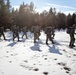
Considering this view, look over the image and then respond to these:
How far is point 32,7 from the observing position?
87.9 metres

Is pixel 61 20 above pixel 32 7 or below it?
below

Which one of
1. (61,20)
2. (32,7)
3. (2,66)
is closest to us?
(2,66)

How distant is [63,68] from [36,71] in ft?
4.98

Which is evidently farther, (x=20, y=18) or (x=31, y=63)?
(x=20, y=18)

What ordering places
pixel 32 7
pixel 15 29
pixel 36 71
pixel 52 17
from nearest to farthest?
1. pixel 36 71
2. pixel 15 29
3. pixel 32 7
4. pixel 52 17

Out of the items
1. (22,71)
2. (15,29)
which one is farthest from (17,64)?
(15,29)

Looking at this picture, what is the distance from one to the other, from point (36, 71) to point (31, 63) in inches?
70.2

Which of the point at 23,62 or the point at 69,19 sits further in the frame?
the point at 69,19

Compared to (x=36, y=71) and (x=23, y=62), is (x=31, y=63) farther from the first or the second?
(x=36, y=71)

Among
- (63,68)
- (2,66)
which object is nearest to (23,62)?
(2,66)

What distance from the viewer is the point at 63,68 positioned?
11.0 m

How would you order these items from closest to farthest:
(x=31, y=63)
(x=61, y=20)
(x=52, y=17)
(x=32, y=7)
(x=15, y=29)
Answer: (x=31, y=63), (x=15, y=29), (x=32, y=7), (x=52, y=17), (x=61, y=20)

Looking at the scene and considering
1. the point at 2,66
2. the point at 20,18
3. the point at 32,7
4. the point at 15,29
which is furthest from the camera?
the point at 32,7

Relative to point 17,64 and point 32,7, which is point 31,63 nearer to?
point 17,64
